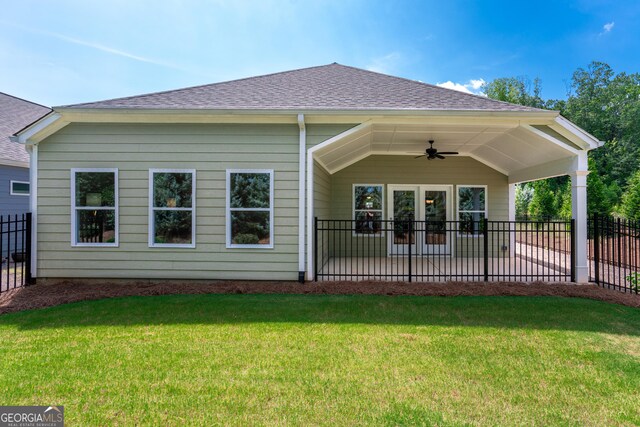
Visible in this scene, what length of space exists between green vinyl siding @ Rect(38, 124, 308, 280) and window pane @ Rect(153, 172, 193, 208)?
168mm

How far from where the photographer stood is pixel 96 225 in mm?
6414

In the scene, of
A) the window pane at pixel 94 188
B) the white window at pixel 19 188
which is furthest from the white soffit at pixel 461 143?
the white window at pixel 19 188

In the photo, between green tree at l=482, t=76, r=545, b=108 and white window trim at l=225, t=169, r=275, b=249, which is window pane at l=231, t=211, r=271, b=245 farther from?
green tree at l=482, t=76, r=545, b=108

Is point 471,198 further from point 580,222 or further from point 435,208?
point 580,222

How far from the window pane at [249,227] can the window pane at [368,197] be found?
426 centimetres

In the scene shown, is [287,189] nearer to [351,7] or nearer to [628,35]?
[351,7]

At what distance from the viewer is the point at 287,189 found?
6.30m

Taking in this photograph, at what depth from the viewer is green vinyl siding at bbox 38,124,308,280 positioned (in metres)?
6.30

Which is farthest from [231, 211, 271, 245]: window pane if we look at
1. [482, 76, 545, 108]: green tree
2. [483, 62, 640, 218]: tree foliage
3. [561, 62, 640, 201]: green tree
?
[482, 76, 545, 108]: green tree

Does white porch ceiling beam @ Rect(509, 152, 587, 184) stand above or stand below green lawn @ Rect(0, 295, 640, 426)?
above

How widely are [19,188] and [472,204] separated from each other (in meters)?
14.5

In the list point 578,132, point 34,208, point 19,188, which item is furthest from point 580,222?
point 19,188

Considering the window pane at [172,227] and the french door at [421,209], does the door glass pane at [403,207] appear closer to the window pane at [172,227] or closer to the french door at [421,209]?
the french door at [421,209]

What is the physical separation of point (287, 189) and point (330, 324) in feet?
9.70
